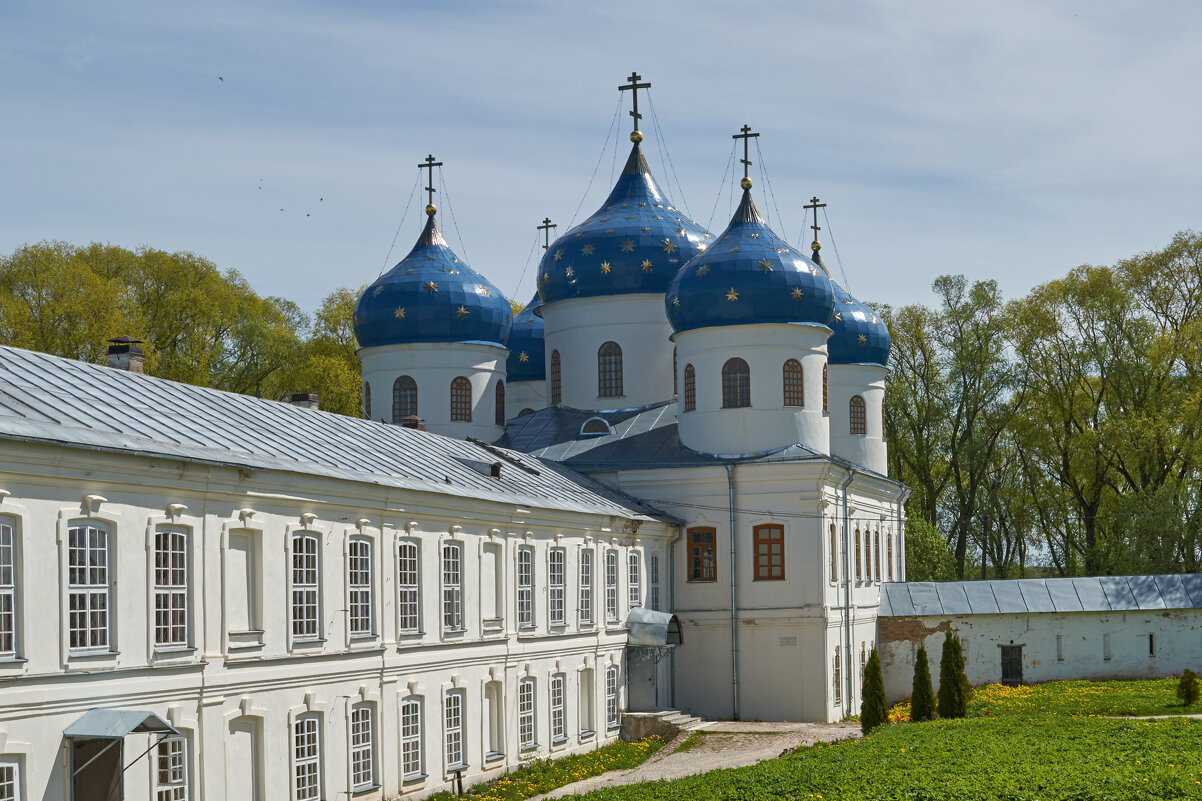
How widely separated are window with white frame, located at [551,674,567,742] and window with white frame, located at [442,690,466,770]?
136 inches

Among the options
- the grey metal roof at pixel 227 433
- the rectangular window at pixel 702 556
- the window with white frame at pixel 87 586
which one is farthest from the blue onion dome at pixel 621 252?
the window with white frame at pixel 87 586

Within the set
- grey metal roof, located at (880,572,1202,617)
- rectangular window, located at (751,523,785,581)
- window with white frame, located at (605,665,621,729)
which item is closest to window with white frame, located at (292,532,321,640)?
window with white frame, located at (605,665,621,729)

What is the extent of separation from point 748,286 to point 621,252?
5.78 meters

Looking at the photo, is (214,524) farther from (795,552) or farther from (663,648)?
(795,552)

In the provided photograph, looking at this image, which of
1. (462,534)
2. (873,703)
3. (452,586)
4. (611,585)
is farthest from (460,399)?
(452,586)

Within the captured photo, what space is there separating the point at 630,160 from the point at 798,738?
1801cm

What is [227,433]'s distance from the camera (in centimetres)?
2002

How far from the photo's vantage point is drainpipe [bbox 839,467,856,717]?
111ft

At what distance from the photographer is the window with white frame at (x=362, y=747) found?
67.0 feet

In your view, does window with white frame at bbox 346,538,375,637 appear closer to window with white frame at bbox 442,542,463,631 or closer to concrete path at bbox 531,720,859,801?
window with white frame at bbox 442,542,463,631

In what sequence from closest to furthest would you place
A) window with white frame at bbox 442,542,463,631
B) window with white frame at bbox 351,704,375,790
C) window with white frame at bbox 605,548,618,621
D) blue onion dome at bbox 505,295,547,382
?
window with white frame at bbox 351,704,375,790, window with white frame at bbox 442,542,463,631, window with white frame at bbox 605,548,618,621, blue onion dome at bbox 505,295,547,382

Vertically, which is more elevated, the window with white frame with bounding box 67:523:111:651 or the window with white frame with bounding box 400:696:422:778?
the window with white frame with bounding box 67:523:111:651

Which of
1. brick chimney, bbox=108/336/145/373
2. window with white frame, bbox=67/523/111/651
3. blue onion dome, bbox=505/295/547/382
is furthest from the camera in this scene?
blue onion dome, bbox=505/295/547/382

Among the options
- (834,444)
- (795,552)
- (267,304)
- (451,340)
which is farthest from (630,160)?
(267,304)
